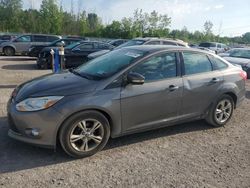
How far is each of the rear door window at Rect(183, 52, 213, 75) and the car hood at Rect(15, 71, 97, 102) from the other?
180 cm

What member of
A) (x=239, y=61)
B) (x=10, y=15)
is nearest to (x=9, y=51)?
(x=239, y=61)

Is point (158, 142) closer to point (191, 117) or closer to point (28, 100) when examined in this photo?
point (191, 117)

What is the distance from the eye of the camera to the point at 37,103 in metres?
3.95

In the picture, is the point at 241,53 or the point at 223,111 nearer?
the point at 223,111

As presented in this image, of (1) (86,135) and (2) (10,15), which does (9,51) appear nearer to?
(1) (86,135)

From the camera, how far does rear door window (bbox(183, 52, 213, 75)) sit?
5098mm

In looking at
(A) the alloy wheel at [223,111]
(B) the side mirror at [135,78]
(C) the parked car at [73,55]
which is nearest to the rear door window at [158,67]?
(B) the side mirror at [135,78]

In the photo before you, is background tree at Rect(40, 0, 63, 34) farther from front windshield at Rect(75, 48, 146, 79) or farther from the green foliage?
front windshield at Rect(75, 48, 146, 79)

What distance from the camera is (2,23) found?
173 feet

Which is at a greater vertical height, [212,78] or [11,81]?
[212,78]

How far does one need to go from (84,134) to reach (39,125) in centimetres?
65

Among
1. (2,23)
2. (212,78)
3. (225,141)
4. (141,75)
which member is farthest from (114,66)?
(2,23)

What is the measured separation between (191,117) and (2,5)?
7340 centimetres

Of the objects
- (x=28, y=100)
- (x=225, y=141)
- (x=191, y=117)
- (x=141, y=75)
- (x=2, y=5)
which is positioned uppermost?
(x=2, y=5)
